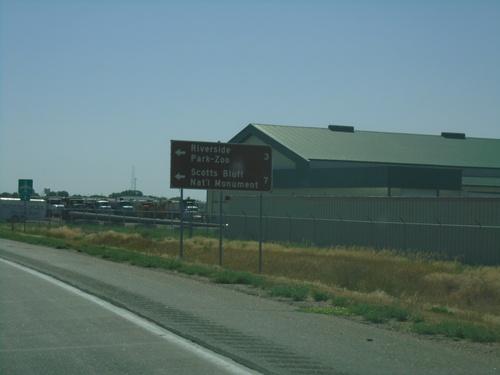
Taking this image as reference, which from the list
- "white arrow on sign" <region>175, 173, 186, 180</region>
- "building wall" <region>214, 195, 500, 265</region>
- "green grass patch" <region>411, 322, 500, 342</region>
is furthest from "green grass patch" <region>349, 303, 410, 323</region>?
"building wall" <region>214, 195, 500, 265</region>

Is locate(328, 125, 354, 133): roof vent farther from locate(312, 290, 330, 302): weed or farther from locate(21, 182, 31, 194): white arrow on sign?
locate(312, 290, 330, 302): weed

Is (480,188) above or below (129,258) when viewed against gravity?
above

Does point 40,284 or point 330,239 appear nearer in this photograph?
point 40,284

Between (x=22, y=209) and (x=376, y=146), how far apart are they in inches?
1360

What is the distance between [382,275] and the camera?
2467cm

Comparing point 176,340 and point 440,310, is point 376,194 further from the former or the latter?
point 176,340

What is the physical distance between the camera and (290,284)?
19.6 metres

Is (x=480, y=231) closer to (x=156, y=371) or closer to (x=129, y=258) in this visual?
(x=129, y=258)

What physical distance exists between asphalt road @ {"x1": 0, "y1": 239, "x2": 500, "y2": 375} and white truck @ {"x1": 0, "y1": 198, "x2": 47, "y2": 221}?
146 ft

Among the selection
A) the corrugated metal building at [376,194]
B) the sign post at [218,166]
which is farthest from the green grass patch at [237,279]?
the sign post at [218,166]

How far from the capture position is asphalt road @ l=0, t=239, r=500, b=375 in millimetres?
9836

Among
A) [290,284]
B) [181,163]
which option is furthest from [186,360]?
[181,163]

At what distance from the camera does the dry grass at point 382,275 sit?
1819 centimetres

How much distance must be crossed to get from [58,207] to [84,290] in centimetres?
7367
